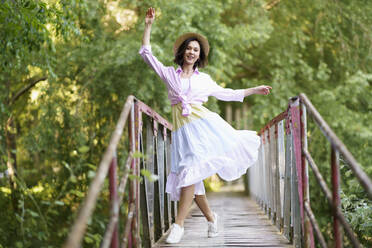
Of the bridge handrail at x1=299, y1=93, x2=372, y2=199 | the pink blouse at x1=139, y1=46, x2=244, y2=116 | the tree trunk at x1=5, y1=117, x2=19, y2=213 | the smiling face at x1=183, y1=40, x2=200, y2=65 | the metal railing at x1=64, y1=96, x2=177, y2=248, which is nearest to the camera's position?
the metal railing at x1=64, y1=96, x2=177, y2=248

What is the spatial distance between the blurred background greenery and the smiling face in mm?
1797

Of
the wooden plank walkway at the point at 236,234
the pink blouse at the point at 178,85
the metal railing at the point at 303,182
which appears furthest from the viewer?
the pink blouse at the point at 178,85

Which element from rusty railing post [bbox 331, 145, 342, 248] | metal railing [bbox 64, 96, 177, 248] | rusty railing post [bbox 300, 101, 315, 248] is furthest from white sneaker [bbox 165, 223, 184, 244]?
rusty railing post [bbox 331, 145, 342, 248]

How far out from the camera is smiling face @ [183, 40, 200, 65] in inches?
149

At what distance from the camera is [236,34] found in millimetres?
9305

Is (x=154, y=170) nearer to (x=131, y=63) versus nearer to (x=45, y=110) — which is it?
(x=131, y=63)

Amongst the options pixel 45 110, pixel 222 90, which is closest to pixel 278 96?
pixel 45 110

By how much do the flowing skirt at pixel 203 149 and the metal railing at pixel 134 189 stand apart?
0.23 metres

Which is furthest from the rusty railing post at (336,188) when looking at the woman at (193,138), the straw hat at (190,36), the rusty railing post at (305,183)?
the straw hat at (190,36)

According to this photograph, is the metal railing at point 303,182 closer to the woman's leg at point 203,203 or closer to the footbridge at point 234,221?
the footbridge at point 234,221

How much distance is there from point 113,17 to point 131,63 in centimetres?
117

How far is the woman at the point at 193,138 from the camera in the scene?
3576mm

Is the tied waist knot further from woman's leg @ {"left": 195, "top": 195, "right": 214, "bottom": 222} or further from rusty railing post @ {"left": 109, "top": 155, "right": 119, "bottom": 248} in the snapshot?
rusty railing post @ {"left": 109, "top": 155, "right": 119, "bottom": 248}

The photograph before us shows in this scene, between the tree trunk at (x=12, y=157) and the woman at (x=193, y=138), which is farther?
the tree trunk at (x=12, y=157)
